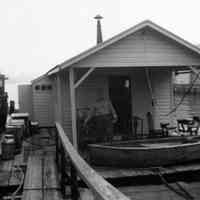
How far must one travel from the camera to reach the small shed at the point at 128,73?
353 inches

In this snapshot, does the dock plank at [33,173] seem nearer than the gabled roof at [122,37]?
Yes

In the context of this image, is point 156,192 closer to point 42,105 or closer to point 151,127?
point 151,127

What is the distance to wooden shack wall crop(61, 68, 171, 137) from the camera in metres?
11.7

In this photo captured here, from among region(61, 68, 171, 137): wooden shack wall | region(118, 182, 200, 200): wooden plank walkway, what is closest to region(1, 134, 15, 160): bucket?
region(61, 68, 171, 137): wooden shack wall

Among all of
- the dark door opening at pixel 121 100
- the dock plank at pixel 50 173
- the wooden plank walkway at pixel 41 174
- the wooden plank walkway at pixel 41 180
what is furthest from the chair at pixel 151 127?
the wooden plank walkway at pixel 41 180

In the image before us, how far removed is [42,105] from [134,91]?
18.5 feet

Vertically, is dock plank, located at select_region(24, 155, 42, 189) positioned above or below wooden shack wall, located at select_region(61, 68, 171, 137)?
below

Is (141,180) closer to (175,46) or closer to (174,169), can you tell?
(174,169)

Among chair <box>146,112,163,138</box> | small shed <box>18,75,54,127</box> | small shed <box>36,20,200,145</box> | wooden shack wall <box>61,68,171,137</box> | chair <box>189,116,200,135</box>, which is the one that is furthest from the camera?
small shed <box>18,75,54,127</box>

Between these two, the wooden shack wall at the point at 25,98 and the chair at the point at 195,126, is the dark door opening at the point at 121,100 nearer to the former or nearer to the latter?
the chair at the point at 195,126

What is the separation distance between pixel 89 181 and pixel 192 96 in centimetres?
2151

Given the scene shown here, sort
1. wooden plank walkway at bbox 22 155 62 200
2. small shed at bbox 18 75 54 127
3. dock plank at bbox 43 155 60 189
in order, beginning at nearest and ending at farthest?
wooden plank walkway at bbox 22 155 62 200, dock plank at bbox 43 155 60 189, small shed at bbox 18 75 54 127

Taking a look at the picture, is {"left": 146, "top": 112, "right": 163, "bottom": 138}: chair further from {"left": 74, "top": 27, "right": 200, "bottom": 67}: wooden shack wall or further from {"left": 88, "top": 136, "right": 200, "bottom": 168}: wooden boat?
{"left": 88, "top": 136, "right": 200, "bottom": 168}: wooden boat

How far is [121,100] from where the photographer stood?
40.1ft
